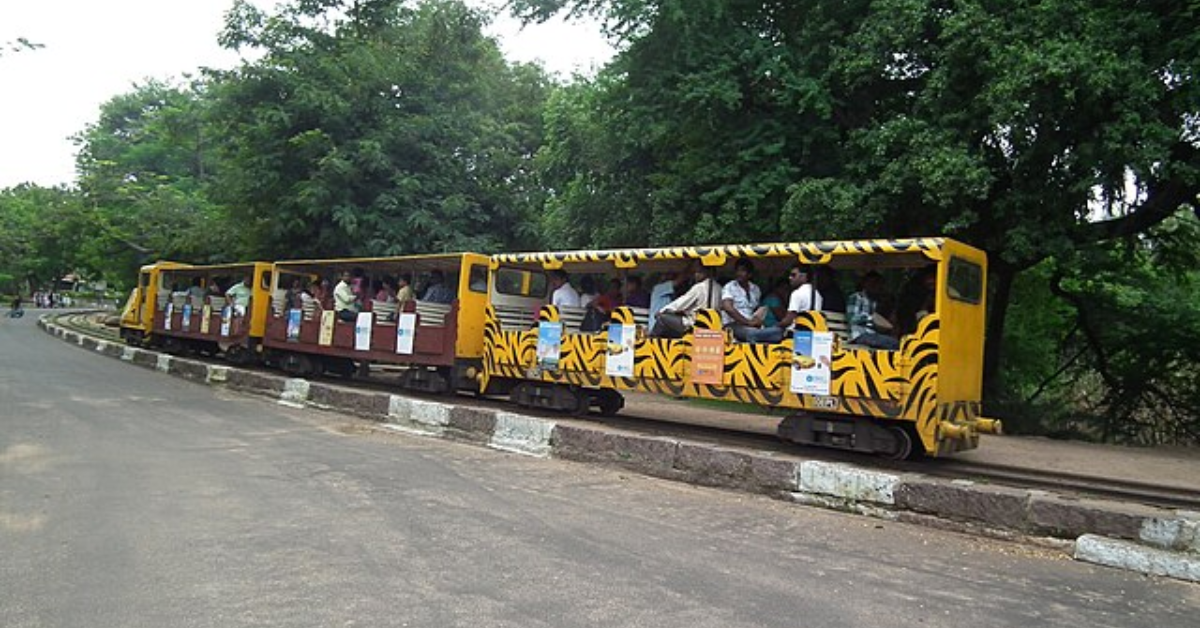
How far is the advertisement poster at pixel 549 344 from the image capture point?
11002 millimetres

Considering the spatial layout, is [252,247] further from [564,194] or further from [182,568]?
[182,568]

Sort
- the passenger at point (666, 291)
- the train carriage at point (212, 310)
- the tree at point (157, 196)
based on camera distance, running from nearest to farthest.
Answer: the passenger at point (666, 291)
the train carriage at point (212, 310)
the tree at point (157, 196)

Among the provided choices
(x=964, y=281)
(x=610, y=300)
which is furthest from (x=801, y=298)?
(x=610, y=300)

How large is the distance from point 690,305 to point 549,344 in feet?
7.85

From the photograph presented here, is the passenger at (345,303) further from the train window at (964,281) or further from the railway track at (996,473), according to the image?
the train window at (964,281)

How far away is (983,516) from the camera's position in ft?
19.6

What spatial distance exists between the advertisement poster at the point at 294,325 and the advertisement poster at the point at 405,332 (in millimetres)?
3655

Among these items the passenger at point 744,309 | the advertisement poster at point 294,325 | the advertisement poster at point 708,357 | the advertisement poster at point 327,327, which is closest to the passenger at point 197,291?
the advertisement poster at point 294,325

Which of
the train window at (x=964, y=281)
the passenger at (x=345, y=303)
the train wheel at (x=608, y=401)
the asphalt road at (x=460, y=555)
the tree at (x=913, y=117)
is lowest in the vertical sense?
the asphalt road at (x=460, y=555)

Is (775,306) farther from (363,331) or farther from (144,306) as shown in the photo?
(144,306)

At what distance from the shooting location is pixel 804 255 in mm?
8633

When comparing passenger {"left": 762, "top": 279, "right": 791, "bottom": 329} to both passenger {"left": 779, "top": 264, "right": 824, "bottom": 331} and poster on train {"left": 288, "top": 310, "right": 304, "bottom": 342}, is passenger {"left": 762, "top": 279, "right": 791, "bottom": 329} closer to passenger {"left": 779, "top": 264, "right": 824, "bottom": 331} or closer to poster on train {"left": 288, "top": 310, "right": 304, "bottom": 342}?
passenger {"left": 779, "top": 264, "right": 824, "bottom": 331}

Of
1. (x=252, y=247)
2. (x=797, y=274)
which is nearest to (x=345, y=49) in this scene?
(x=252, y=247)

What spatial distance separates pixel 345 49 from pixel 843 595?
20075 millimetres
